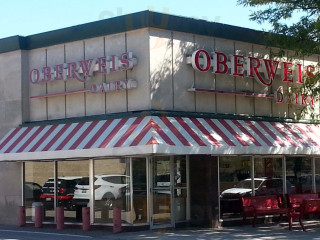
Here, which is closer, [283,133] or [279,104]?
[283,133]

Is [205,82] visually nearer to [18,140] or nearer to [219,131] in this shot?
[219,131]

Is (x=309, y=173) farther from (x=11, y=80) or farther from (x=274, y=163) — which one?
(x=11, y=80)

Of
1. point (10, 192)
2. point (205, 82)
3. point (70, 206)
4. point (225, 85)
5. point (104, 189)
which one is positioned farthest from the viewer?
point (10, 192)

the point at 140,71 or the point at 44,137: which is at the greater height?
the point at 140,71

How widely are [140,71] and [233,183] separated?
4.92 m

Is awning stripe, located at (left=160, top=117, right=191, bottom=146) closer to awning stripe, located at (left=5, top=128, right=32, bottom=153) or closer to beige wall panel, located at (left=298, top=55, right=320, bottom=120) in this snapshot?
awning stripe, located at (left=5, top=128, right=32, bottom=153)

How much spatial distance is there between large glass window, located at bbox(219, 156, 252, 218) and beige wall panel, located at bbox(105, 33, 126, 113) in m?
3.74

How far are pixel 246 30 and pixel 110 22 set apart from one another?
4972 millimetres

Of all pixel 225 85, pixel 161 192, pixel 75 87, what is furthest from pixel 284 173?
pixel 75 87

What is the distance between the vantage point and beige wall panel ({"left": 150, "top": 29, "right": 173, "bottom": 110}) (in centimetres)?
1905

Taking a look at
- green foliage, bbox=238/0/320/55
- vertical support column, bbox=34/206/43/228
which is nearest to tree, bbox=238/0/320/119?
green foliage, bbox=238/0/320/55

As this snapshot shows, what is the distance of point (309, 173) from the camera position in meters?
23.6

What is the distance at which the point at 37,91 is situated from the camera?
2223 cm

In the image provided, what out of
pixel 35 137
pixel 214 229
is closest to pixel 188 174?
pixel 214 229
